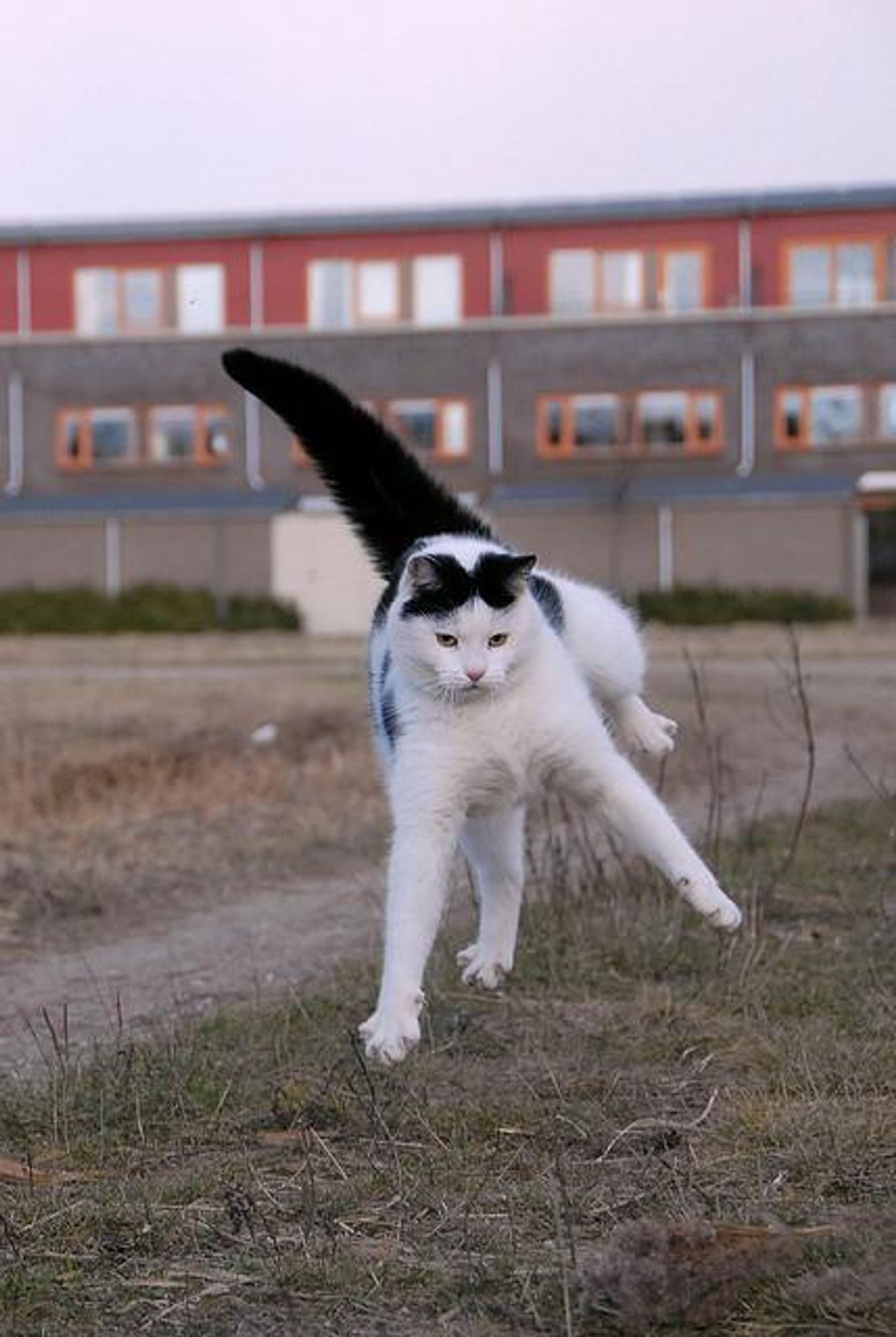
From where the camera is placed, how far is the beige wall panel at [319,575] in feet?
113

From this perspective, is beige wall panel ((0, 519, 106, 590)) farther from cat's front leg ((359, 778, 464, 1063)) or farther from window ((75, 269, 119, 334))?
cat's front leg ((359, 778, 464, 1063))

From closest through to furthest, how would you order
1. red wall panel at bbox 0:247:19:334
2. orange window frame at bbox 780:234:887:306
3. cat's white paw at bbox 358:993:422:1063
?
1. cat's white paw at bbox 358:993:422:1063
2. orange window frame at bbox 780:234:887:306
3. red wall panel at bbox 0:247:19:334

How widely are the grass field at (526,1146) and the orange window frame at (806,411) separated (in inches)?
1126

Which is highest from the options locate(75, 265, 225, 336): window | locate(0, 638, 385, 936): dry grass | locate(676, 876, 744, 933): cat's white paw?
locate(75, 265, 225, 336): window

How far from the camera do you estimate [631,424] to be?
35.7 metres

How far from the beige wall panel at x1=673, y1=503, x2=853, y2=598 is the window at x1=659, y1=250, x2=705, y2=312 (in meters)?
3.73

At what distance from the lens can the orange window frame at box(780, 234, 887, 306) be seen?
34875 mm

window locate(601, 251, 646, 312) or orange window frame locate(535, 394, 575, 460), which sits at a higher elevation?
window locate(601, 251, 646, 312)

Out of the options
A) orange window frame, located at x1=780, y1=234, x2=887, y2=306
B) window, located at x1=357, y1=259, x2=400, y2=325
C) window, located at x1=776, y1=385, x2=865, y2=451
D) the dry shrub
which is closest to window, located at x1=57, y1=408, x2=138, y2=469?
window, located at x1=357, y1=259, x2=400, y2=325

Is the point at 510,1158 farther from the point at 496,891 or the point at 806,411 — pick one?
the point at 806,411

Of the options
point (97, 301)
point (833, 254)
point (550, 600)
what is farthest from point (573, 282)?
point (550, 600)

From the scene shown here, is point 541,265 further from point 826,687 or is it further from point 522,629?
point 522,629

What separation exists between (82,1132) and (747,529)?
30.4m

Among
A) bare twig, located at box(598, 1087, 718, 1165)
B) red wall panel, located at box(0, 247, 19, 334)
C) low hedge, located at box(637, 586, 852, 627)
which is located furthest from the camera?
red wall panel, located at box(0, 247, 19, 334)
